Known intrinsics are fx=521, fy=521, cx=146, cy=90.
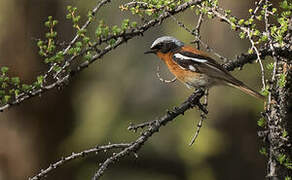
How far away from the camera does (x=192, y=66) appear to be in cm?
560

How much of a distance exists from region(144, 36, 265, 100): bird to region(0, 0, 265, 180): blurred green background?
4.11m

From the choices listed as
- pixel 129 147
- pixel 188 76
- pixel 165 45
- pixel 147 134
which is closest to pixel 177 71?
pixel 188 76

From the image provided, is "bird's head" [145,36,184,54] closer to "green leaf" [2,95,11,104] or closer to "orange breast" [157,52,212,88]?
"orange breast" [157,52,212,88]

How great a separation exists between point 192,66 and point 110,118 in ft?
22.2

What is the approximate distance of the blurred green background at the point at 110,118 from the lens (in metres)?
9.85

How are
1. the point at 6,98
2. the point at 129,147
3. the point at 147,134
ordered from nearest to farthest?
the point at 6,98
the point at 129,147
the point at 147,134

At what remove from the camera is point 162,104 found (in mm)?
14023

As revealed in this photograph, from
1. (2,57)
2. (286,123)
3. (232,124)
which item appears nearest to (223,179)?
(232,124)

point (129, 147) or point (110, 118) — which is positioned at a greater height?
point (110, 118)

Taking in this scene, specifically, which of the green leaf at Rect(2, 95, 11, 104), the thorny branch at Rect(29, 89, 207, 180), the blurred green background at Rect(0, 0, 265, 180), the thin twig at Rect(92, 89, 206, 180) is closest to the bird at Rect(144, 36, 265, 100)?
the thin twig at Rect(92, 89, 206, 180)

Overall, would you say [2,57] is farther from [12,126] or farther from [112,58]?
[112,58]

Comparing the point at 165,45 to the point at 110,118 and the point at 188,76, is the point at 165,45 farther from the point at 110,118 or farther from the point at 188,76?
the point at 110,118

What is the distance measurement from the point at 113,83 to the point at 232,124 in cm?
361

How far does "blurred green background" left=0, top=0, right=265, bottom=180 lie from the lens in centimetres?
985
